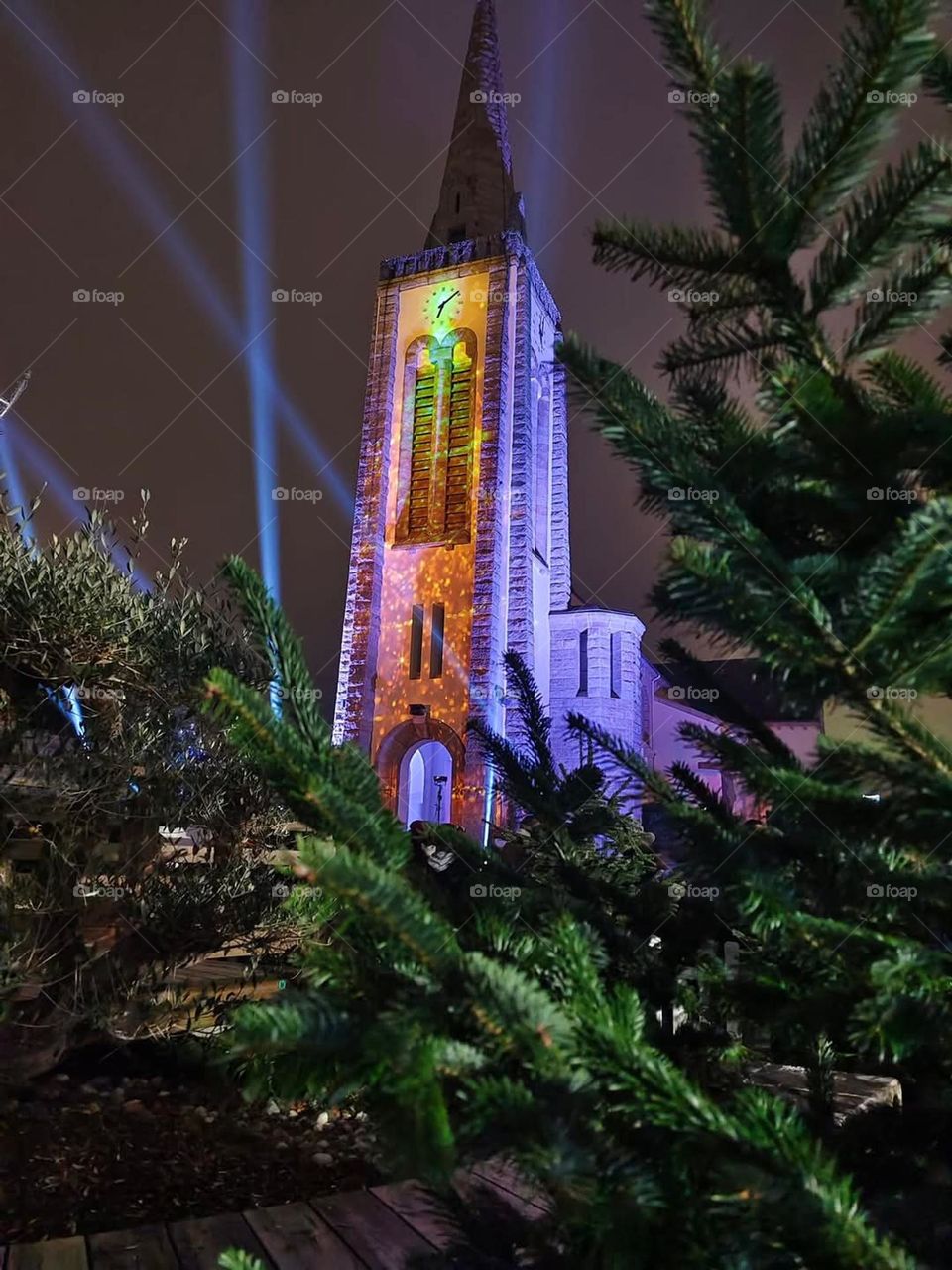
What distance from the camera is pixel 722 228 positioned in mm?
1435

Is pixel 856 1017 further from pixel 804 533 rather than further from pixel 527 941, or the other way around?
pixel 804 533

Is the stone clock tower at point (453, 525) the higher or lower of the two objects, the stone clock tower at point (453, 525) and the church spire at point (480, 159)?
the lower

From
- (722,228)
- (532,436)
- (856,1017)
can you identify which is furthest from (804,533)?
(532,436)

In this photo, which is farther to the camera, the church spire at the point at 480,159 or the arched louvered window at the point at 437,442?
the church spire at the point at 480,159

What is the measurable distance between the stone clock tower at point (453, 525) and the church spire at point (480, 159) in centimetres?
361
